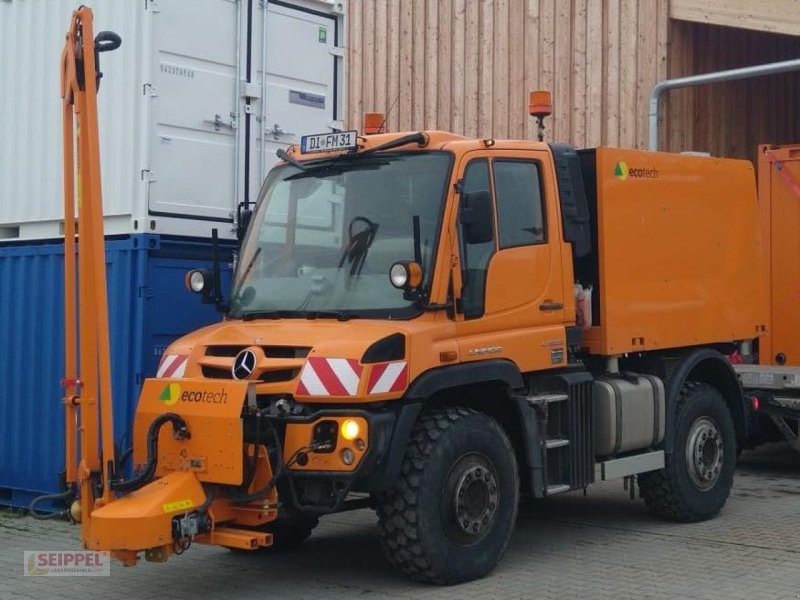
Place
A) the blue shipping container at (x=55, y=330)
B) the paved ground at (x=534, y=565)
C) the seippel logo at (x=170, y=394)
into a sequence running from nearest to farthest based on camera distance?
the seippel logo at (x=170, y=394), the paved ground at (x=534, y=565), the blue shipping container at (x=55, y=330)

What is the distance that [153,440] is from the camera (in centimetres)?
670

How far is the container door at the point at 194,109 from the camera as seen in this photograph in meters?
8.98

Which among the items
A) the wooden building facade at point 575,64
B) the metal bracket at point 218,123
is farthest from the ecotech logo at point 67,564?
the wooden building facade at point 575,64

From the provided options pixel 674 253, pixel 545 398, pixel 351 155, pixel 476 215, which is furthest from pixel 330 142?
pixel 674 253

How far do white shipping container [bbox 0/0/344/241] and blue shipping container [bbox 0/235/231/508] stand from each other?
20 cm

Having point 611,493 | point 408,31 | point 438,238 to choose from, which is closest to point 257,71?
point 438,238

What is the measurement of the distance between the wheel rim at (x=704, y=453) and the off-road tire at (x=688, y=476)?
2cm

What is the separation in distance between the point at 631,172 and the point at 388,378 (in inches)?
120

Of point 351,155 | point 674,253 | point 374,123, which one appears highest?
point 374,123

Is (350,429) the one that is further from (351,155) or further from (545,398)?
(351,155)

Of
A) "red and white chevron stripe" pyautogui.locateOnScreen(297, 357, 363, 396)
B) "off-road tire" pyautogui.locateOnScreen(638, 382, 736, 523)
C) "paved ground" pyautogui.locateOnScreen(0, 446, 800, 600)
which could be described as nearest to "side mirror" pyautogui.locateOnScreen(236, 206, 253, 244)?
"red and white chevron stripe" pyautogui.locateOnScreen(297, 357, 363, 396)

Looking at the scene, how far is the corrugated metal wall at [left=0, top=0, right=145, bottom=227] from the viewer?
9000 millimetres

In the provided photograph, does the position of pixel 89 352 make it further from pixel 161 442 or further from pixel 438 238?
pixel 438 238

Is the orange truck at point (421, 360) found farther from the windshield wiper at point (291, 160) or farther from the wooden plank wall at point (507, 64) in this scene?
the wooden plank wall at point (507, 64)
